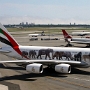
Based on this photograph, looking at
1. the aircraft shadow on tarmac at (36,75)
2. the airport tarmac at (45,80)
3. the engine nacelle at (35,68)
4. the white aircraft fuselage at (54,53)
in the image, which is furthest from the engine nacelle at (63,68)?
the white aircraft fuselage at (54,53)

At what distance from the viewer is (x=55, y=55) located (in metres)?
39.1

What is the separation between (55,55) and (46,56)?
1728 mm

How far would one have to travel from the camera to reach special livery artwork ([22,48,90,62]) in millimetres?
37031

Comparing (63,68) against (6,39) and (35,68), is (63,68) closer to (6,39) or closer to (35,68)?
(35,68)

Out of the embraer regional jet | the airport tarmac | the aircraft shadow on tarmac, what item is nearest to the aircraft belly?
the embraer regional jet

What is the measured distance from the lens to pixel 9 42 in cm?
4231

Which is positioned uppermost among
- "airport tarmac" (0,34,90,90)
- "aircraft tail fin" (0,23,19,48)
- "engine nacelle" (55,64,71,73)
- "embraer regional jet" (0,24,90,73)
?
"aircraft tail fin" (0,23,19,48)

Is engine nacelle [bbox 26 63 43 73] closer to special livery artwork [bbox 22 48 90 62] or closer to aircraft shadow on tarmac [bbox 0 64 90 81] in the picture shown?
aircraft shadow on tarmac [bbox 0 64 90 81]

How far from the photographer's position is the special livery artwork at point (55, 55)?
37.0m

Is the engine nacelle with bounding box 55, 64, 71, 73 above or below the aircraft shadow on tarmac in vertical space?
above

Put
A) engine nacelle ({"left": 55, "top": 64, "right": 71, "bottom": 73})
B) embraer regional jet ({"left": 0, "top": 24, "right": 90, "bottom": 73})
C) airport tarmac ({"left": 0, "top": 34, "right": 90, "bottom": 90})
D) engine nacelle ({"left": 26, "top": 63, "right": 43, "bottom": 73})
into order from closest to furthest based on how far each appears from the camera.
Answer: airport tarmac ({"left": 0, "top": 34, "right": 90, "bottom": 90}) → engine nacelle ({"left": 26, "top": 63, "right": 43, "bottom": 73}) → engine nacelle ({"left": 55, "top": 64, "right": 71, "bottom": 73}) → embraer regional jet ({"left": 0, "top": 24, "right": 90, "bottom": 73})

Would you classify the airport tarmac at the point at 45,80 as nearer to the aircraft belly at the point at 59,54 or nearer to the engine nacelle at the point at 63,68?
the engine nacelle at the point at 63,68

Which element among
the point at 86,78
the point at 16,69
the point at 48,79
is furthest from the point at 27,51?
the point at 86,78

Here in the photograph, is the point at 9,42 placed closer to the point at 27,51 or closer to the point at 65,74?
the point at 27,51
